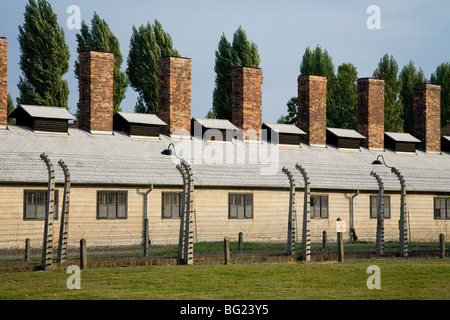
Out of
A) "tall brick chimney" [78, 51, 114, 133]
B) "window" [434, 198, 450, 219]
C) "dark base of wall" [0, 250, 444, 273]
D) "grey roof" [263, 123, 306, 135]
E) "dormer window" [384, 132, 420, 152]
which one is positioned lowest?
"dark base of wall" [0, 250, 444, 273]

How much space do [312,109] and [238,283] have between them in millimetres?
30254

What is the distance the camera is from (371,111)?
5075cm

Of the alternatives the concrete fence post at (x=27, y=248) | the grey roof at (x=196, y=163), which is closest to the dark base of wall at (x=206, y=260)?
the concrete fence post at (x=27, y=248)

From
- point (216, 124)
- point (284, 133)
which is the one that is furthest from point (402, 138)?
point (216, 124)

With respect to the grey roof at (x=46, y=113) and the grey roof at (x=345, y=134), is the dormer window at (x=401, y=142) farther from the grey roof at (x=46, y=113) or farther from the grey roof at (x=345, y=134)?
the grey roof at (x=46, y=113)

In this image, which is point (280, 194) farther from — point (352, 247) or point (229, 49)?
point (229, 49)

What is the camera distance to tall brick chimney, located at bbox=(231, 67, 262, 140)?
4525cm

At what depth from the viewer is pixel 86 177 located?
33812 mm

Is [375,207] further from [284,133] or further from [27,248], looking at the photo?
[27,248]

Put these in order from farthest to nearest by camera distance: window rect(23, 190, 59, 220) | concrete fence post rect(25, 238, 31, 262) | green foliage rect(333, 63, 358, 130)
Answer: green foliage rect(333, 63, 358, 130), window rect(23, 190, 59, 220), concrete fence post rect(25, 238, 31, 262)

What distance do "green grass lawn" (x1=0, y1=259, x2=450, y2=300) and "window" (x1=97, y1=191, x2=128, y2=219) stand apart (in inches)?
495

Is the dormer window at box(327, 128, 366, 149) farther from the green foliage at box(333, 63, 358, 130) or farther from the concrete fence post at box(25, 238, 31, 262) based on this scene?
the concrete fence post at box(25, 238, 31, 262)

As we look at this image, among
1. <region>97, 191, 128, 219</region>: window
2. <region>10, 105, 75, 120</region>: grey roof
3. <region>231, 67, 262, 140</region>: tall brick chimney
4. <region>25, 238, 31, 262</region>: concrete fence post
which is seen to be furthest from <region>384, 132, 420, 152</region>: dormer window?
<region>25, 238, 31, 262</region>: concrete fence post
